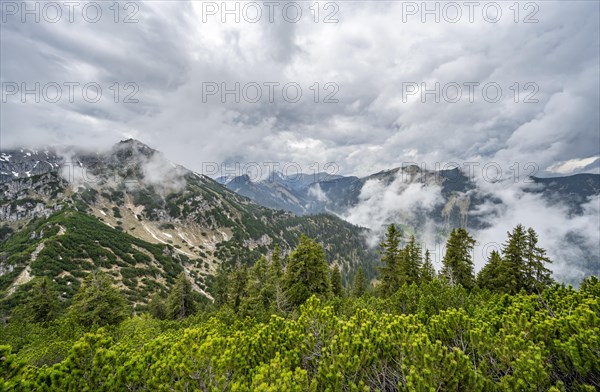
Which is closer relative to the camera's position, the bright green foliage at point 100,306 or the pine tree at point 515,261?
the bright green foliage at point 100,306

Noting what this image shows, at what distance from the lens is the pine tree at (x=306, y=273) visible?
30828 millimetres

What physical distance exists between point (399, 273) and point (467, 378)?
33650 mm

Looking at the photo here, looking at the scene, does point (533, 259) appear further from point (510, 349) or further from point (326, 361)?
point (326, 361)

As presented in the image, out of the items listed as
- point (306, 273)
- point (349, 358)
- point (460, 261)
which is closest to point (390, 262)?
point (460, 261)

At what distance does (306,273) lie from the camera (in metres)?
31.5

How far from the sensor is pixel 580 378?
23.3 feet

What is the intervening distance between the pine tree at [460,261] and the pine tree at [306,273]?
17.4 meters

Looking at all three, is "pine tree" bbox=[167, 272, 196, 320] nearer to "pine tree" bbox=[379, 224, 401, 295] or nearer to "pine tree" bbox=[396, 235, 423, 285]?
"pine tree" bbox=[379, 224, 401, 295]

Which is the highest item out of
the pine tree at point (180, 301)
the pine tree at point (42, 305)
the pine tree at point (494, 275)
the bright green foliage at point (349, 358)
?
the bright green foliage at point (349, 358)

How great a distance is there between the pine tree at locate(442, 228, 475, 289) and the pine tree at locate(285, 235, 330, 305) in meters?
17.4

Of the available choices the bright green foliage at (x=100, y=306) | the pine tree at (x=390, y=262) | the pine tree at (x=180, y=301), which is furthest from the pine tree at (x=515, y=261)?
the pine tree at (x=180, y=301)

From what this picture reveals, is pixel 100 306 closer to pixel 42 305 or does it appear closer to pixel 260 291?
pixel 42 305

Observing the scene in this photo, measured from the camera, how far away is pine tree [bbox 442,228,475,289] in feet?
119

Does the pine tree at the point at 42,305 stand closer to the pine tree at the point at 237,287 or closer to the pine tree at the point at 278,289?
the pine tree at the point at 237,287
